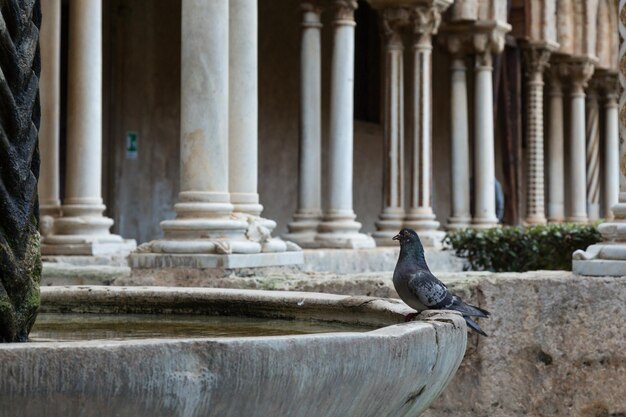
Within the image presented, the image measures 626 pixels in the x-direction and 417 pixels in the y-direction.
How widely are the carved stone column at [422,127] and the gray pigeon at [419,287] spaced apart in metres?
9.58

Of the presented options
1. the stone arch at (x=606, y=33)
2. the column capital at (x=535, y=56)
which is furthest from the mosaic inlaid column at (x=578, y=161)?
the column capital at (x=535, y=56)

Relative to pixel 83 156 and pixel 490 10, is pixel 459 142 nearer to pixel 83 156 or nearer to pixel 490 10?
pixel 490 10

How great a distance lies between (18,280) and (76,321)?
162 centimetres

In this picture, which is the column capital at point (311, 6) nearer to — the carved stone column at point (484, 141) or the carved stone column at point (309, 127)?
the carved stone column at point (309, 127)

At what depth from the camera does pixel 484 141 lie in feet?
52.2

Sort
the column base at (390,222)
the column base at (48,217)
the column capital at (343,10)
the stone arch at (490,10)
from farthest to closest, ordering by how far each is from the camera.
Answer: the stone arch at (490,10), the column base at (390,222), the column capital at (343,10), the column base at (48,217)

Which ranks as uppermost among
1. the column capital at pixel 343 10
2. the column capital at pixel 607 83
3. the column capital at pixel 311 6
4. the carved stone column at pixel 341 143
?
the column capital at pixel 607 83

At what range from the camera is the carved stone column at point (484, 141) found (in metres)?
15.7

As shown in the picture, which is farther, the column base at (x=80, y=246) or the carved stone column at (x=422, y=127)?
the carved stone column at (x=422, y=127)

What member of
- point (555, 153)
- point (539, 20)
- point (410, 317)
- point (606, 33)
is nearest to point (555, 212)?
point (555, 153)

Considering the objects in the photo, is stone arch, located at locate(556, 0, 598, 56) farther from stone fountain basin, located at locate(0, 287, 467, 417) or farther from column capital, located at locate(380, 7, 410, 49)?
stone fountain basin, located at locate(0, 287, 467, 417)

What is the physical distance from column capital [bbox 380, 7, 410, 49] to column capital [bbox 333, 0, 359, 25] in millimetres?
1480

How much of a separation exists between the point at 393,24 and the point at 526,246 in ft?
16.8

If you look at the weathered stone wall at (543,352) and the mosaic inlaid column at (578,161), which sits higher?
the mosaic inlaid column at (578,161)
